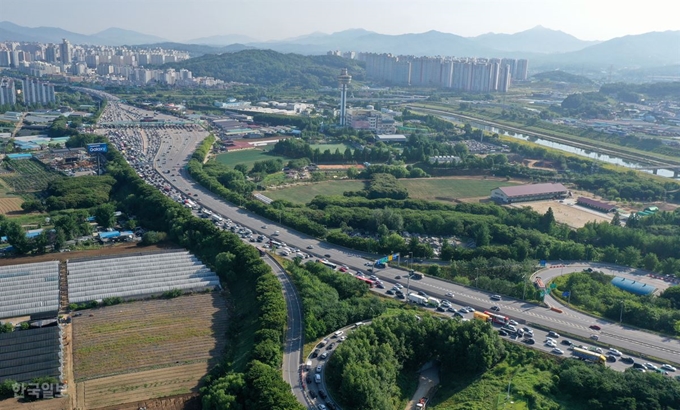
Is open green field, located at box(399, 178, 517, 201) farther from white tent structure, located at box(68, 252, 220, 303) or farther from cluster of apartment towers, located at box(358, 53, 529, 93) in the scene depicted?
cluster of apartment towers, located at box(358, 53, 529, 93)

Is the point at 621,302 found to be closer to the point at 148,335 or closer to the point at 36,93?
the point at 148,335

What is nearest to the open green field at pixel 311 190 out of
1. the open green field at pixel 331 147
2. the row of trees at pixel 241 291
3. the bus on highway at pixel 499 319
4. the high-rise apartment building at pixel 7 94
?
the row of trees at pixel 241 291

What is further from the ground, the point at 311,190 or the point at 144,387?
the point at 311,190

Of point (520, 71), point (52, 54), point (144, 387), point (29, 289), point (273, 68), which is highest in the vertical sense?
point (520, 71)

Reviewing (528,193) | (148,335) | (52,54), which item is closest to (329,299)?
(148,335)

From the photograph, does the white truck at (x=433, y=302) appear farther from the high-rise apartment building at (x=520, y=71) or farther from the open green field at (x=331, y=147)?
the high-rise apartment building at (x=520, y=71)

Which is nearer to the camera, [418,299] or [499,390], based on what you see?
[499,390]

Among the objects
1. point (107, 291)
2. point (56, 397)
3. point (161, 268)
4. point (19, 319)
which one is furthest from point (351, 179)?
point (56, 397)

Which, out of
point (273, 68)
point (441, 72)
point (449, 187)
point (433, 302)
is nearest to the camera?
point (433, 302)

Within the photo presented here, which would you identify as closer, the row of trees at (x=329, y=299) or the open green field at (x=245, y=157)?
the row of trees at (x=329, y=299)
